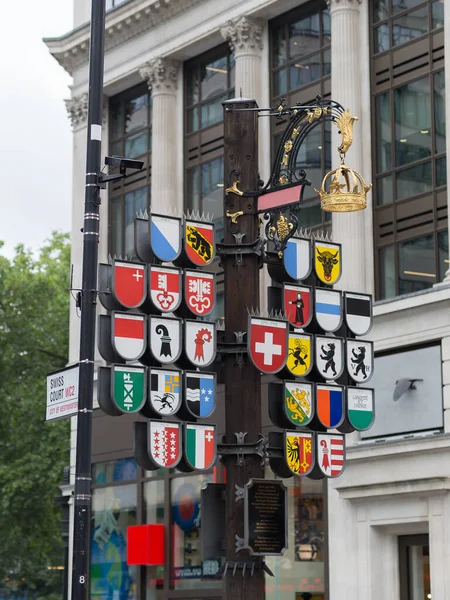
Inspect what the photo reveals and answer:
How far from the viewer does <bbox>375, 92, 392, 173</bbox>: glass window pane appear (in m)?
31.6

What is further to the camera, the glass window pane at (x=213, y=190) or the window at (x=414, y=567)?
the glass window pane at (x=213, y=190)

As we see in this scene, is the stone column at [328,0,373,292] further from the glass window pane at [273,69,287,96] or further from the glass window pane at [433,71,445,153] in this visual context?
the glass window pane at [273,69,287,96]

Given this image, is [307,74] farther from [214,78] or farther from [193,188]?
[193,188]

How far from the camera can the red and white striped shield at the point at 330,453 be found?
48.2 feet

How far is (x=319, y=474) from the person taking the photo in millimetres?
14867

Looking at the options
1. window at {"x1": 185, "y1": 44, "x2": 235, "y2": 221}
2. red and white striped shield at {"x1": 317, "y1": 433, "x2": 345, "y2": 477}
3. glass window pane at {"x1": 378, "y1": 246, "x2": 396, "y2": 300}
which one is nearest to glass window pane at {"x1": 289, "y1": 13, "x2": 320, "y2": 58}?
window at {"x1": 185, "y1": 44, "x2": 235, "y2": 221}

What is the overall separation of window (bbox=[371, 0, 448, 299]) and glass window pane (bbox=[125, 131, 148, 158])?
9.82 m

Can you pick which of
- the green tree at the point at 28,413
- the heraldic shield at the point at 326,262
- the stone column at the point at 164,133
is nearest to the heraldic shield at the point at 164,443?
the heraldic shield at the point at 326,262

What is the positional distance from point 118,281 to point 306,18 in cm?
2224

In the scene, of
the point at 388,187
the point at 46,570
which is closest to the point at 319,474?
the point at 388,187

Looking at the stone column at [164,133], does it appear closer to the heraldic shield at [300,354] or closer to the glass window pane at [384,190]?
the glass window pane at [384,190]

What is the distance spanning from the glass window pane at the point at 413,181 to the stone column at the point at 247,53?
5919 millimetres

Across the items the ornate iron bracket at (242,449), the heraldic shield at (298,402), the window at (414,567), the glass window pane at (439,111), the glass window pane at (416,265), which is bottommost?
the window at (414,567)

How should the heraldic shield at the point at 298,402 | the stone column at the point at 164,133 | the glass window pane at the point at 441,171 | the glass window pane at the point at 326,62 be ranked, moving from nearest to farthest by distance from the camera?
the heraldic shield at the point at 298,402
the glass window pane at the point at 441,171
the glass window pane at the point at 326,62
the stone column at the point at 164,133
